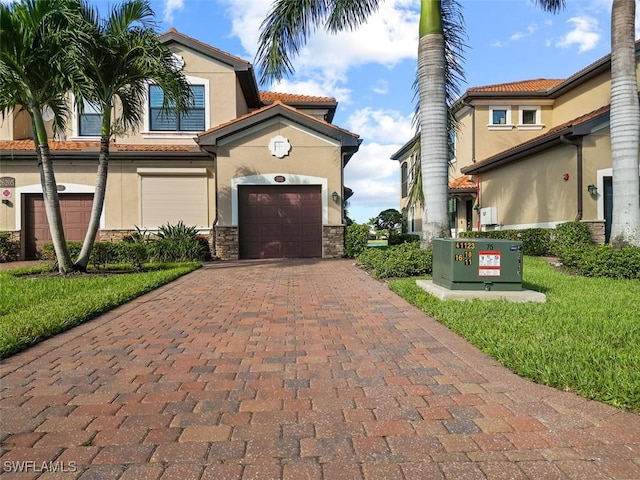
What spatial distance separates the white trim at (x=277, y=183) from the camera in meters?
15.3

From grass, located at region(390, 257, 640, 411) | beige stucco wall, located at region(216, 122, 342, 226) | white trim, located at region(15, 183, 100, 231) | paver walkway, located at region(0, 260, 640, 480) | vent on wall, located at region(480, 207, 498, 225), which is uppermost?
beige stucco wall, located at region(216, 122, 342, 226)

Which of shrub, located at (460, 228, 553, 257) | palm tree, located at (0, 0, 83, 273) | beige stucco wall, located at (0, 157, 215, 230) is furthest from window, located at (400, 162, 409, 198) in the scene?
palm tree, located at (0, 0, 83, 273)

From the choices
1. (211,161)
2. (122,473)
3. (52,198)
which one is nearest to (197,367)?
(122,473)

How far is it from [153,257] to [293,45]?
7796 millimetres

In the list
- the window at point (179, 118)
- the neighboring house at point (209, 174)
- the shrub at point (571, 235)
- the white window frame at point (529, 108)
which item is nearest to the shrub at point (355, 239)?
the neighboring house at point (209, 174)

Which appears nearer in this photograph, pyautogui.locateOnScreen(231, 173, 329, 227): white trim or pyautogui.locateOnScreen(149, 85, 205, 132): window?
pyautogui.locateOnScreen(231, 173, 329, 227): white trim

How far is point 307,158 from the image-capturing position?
1555 centimetres

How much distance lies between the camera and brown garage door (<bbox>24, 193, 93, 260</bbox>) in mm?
16297

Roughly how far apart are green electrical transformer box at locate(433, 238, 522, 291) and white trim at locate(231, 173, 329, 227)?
8.92 m

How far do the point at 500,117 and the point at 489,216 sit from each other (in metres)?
6.50

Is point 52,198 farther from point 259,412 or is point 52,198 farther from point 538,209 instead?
point 538,209

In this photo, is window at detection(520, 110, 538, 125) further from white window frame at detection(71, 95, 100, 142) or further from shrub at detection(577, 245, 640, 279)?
white window frame at detection(71, 95, 100, 142)

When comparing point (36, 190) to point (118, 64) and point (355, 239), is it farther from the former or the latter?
point (355, 239)

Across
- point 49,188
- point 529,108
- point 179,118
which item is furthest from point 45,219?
point 529,108
